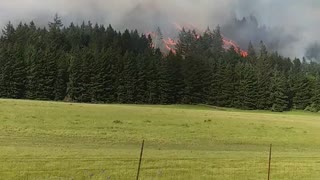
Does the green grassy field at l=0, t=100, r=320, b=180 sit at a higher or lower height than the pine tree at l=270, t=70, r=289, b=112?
lower

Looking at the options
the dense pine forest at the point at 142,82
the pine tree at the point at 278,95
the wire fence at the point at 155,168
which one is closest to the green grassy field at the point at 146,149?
the wire fence at the point at 155,168

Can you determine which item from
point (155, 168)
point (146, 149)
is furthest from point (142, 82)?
point (155, 168)

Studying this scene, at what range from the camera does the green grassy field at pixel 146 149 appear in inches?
818

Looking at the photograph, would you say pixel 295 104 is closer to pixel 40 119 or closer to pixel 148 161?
pixel 40 119

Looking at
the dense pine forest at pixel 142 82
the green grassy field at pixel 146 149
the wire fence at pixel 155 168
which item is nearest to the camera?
the wire fence at pixel 155 168

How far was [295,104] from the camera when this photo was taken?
156 meters

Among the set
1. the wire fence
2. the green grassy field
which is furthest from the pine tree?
the wire fence

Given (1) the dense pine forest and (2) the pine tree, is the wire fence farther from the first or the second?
(2) the pine tree

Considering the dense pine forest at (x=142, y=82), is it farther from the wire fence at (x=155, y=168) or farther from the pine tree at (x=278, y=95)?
the wire fence at (x=155, y=168)

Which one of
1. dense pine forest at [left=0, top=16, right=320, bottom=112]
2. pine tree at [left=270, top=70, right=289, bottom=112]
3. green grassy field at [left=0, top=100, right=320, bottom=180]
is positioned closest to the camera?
green grassy field at [left=0, top=100, right=320, bottom=180]

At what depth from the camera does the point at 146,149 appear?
98.8 ft

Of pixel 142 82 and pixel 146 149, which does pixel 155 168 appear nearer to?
pixel 146 149

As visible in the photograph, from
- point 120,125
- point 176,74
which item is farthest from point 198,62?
point 120,125

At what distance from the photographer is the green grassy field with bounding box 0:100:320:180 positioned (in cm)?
2078
